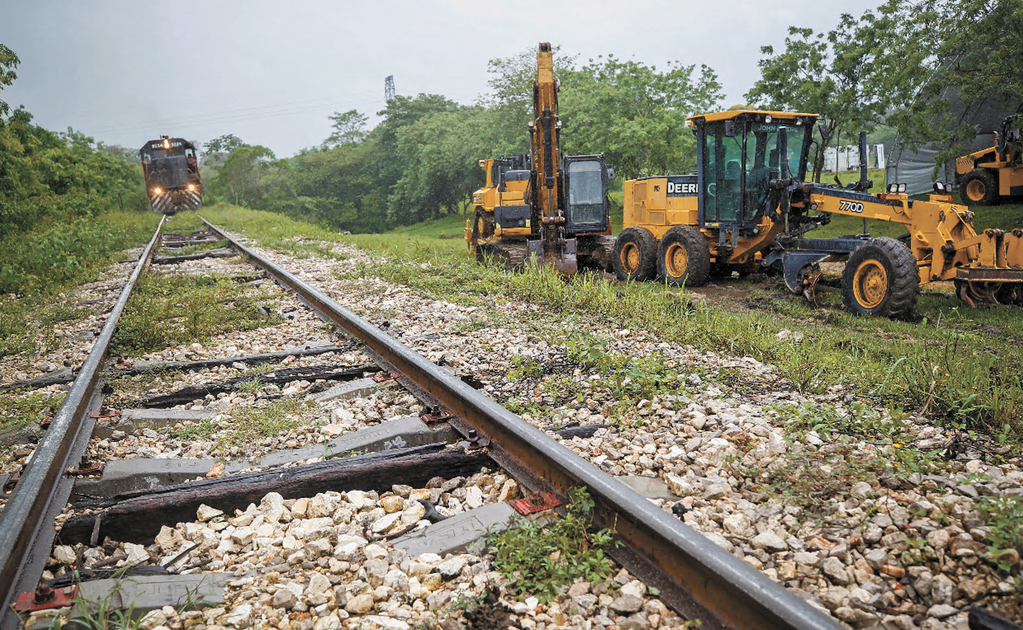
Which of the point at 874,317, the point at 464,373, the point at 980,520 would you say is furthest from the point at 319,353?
the point at 874,317

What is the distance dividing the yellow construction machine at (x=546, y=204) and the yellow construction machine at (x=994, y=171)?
486 inches

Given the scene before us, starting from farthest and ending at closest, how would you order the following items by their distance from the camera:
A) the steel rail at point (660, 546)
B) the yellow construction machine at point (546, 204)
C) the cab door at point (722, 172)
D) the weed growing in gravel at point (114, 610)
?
the yellow construction machine at point (546, 204)
the cab door at point (722, 172)
the weed growing in gravel at point (114, 610)
the steel rail at point (660, 546)

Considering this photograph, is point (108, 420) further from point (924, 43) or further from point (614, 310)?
point (924, 43)

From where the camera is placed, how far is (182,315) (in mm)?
6730

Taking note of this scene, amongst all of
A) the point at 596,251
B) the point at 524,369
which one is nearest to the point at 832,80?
the point at 596,251

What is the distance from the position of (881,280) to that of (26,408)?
8618 millimetres

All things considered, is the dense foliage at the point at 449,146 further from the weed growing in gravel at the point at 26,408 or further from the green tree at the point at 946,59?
the weed growing in gravel at the point at 26,408

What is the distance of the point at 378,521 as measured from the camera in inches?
103

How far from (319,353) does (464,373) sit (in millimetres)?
1405

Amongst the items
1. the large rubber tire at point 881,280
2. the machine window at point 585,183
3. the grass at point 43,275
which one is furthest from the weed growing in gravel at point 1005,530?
the machine window at point 585,183

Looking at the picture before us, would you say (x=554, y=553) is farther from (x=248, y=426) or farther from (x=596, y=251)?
(x=596, y=251)

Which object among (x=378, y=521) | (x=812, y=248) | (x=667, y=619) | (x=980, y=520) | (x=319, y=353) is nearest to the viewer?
(x=667, y=619)

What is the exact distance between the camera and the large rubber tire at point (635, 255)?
12.1 metres

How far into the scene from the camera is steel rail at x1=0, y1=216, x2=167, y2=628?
7.23 ft
